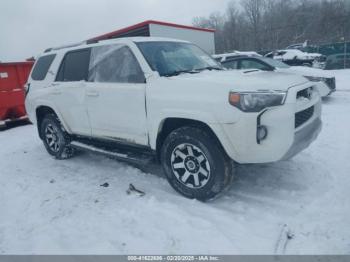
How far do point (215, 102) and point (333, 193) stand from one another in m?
1.77

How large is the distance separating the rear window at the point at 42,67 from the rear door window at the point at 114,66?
130 cm

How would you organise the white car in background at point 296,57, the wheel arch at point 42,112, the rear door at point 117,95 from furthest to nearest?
the white car in background at point 296,57
the wheel arch at point 42,112
the rear door at point 117,95

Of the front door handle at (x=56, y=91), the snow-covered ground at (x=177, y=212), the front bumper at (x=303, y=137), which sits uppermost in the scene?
the front door handle at (x=56, y=91)

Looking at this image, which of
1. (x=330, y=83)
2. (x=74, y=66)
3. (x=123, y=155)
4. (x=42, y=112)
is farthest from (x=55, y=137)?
(x=330, y=83)

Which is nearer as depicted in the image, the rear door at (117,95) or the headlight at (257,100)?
the headlight at (257,100)

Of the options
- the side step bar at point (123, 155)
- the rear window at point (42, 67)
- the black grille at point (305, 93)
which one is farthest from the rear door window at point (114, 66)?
the black grille at point (305, 93)

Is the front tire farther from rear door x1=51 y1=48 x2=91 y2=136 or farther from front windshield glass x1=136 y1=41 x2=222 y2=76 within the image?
rear door x1=51 y1=48 x2=91 y2=136

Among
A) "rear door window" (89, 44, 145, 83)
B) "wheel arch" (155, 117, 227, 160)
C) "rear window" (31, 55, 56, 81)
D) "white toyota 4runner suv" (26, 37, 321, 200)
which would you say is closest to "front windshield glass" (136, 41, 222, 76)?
"white toyota 4runner suv" (26, 37, 321, 200)

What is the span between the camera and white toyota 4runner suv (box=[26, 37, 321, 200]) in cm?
284

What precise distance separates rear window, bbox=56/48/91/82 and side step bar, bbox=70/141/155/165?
107cm

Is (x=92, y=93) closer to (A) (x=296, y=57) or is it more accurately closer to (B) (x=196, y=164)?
(B) (x=196, y=164)

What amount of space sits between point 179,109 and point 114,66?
137cm

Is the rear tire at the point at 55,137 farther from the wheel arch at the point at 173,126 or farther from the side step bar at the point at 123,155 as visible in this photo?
the wheel arch at the point at 173,126

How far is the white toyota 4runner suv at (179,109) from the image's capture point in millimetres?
2842
